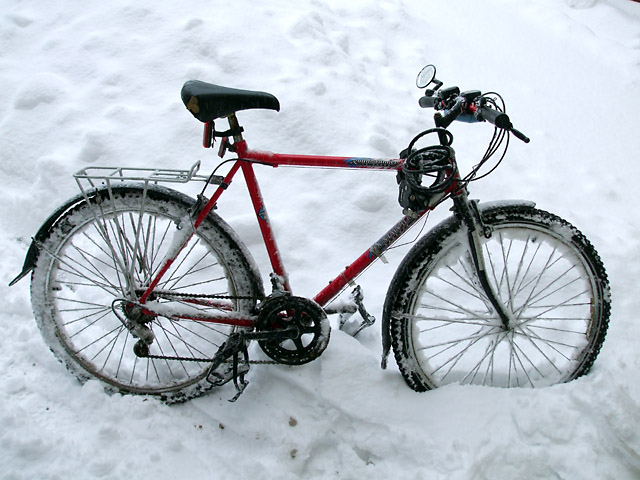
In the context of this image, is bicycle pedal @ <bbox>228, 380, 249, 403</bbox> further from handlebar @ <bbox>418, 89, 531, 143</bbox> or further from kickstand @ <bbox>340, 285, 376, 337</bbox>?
handlebar @ <bbox>418, 89, 531, 143</bbox>

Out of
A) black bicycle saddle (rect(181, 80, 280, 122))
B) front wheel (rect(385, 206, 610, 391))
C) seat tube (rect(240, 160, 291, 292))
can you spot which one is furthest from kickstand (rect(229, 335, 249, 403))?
black bicycle saddle (rect(181, 80, 280, 122))

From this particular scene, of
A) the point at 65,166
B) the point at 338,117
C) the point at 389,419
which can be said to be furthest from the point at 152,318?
the point at 338,117

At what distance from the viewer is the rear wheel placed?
6.33 feet

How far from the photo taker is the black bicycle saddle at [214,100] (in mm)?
1611

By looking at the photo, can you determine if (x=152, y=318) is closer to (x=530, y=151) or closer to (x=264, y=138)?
(x=264, y=138)

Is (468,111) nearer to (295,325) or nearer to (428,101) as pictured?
(428,101)

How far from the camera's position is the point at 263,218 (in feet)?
6.26

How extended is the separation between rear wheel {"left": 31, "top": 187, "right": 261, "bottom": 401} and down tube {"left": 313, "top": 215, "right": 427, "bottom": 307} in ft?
1.07

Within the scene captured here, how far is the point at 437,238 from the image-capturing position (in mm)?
1822

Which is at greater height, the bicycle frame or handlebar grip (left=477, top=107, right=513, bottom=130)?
handlebar grip (left=477, top=107, right=513, bottom=130)

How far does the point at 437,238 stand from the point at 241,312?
3.11 feet

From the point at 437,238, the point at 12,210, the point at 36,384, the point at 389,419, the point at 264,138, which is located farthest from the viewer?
the point at 264,138

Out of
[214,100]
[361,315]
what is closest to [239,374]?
[361,315]

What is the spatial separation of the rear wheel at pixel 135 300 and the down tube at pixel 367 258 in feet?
1.07
